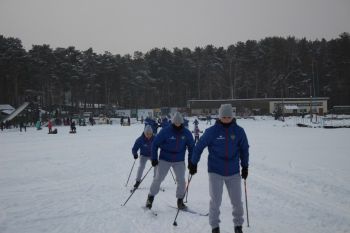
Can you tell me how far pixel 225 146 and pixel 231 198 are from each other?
769 mm

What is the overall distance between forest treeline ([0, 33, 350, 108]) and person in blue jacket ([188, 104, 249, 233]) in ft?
193

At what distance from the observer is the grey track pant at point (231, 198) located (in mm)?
5114

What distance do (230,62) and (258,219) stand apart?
80.8m

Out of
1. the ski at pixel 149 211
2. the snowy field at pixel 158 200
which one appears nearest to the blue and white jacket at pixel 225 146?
the snowy field at pixel 158 200

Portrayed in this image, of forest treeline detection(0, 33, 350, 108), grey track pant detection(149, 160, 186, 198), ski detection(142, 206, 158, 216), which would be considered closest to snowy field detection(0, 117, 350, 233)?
ski detection(142, 206, 158, 216)

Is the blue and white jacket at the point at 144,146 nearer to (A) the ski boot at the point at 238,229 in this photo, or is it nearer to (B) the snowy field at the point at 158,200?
(B) the snowy field at the point at 158,200

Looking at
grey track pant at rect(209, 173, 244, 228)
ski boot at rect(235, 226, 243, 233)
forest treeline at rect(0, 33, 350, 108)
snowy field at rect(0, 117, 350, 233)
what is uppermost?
forest treeline at rect(0, 33, 350, 108)

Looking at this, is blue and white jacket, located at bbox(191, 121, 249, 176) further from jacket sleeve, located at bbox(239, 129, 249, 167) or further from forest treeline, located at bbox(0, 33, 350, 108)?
forest treeline, located at bbox(0, 33, 350, 108)

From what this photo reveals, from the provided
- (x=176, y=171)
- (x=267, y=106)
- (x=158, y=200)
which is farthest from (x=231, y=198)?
(x=267, y=106)

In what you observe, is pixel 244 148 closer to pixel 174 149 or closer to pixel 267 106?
pixel 174 149

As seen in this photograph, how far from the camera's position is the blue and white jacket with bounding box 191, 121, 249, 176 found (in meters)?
5.10

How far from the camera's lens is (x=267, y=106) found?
68125mm

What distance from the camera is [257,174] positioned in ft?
34.9

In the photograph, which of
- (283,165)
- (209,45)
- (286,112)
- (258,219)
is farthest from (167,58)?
(258,219)
